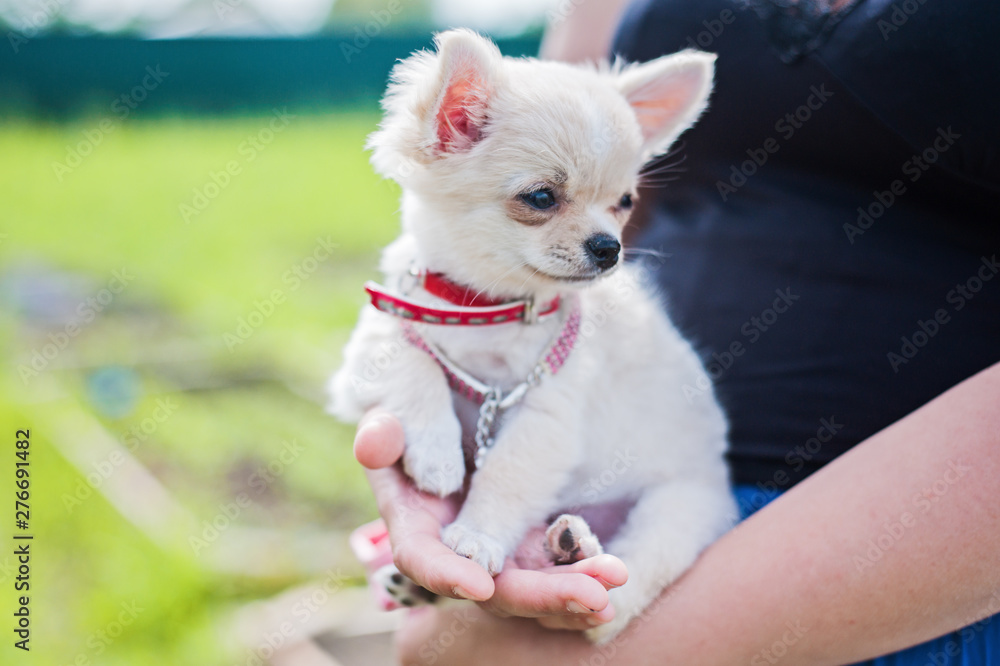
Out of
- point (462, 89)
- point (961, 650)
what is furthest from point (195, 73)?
point (961, 650)

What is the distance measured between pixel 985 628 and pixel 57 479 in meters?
3.75

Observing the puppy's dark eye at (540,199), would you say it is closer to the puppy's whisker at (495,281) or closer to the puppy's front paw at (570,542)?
the puppy's whisker at (495,281)

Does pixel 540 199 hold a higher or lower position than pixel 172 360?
higher

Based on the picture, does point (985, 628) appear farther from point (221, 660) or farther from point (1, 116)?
point (1, 116)

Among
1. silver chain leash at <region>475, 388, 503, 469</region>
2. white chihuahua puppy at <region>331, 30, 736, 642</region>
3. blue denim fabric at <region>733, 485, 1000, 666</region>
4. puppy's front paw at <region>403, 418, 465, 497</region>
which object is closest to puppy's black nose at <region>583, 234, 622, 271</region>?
white chihuahua puppy at <region>331, 30, 736, 642</region>

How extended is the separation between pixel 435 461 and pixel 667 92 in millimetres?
1234

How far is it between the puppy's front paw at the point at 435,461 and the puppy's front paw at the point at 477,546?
0.11 meters

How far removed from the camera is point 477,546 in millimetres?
1577

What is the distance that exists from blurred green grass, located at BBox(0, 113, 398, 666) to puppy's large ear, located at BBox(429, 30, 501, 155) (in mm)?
379

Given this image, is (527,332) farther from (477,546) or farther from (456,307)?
(477,546)

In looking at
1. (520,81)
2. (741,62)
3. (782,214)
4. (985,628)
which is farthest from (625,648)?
(741,62)

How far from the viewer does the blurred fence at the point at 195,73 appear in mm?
10414

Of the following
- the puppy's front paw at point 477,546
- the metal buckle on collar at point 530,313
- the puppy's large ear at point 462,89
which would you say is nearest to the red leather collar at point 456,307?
the metal buckle on collar at point 530,313

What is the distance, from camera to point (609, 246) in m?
1.72
